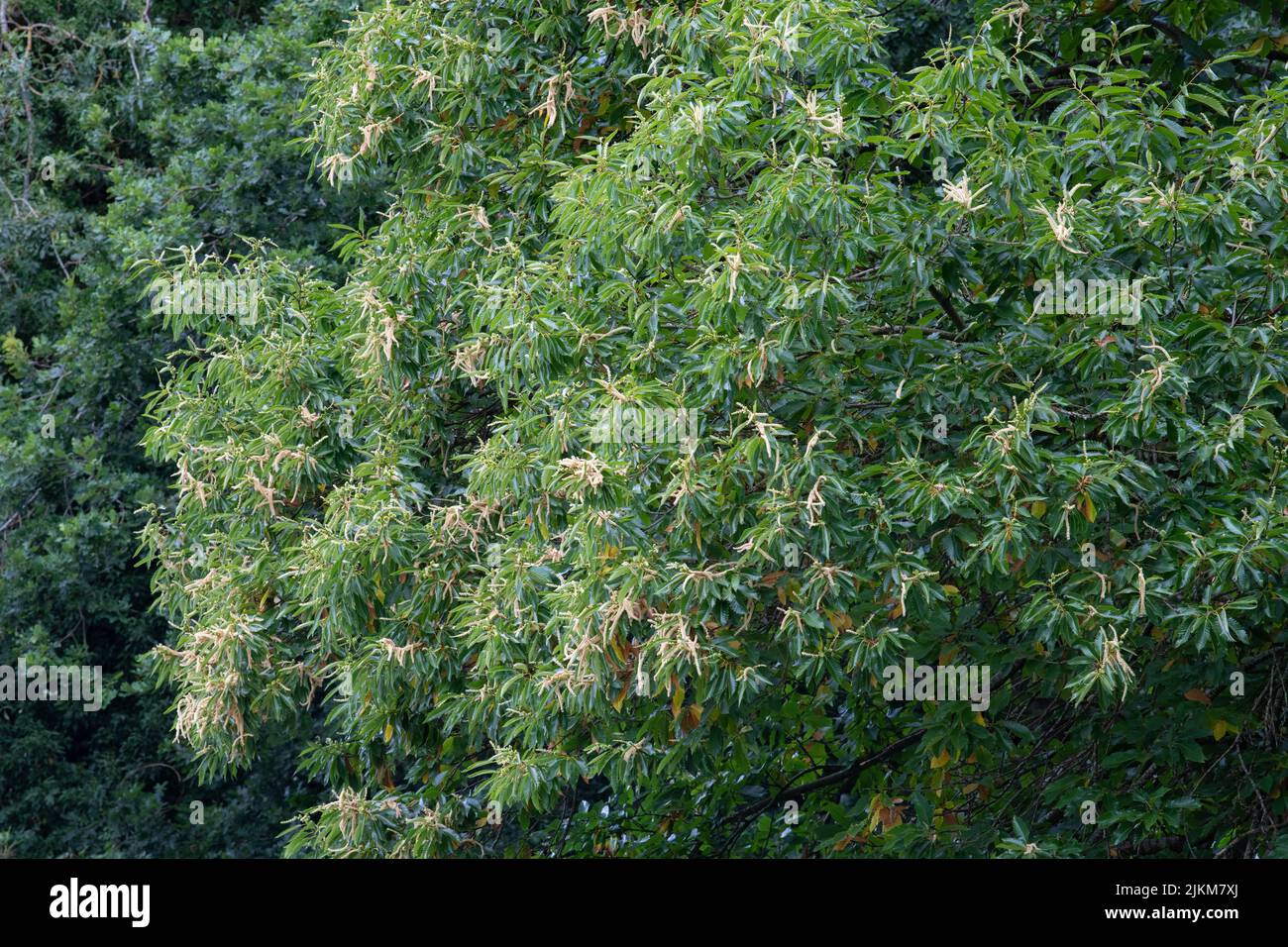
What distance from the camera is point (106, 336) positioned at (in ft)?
40.0

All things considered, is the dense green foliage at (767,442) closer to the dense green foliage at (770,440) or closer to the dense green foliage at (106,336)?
the dense green foliage at (770,440)

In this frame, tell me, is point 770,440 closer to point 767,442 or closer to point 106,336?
point 767,442

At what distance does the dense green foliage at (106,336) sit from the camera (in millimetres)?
11867

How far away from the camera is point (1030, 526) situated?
5.29 meters

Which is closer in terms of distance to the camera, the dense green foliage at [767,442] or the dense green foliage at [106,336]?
the dense green foliage at [767,442]

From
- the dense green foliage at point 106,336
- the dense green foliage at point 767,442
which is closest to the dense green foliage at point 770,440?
the dense green foliage at point 767,442

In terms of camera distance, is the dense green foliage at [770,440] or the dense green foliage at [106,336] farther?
the dense green foliage at [106,336]

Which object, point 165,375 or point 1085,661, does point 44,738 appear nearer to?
point 165,375

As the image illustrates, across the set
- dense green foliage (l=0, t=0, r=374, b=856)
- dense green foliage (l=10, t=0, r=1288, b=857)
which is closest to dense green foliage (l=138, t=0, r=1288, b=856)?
dense green foliage (l=10, t=0, r=1288, b=857)

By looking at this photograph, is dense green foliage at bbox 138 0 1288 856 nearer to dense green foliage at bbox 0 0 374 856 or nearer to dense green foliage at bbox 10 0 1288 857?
dense green foliage at bbox 10 0 1288 857

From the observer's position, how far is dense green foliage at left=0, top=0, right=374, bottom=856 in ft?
38.9

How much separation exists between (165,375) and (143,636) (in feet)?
7.28

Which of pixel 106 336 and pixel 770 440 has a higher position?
pixel 106 336

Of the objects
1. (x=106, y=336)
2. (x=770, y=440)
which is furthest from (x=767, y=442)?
(x=106, y=336)
